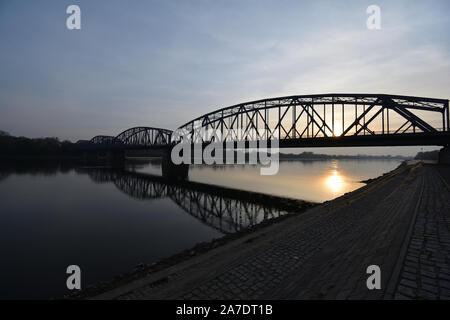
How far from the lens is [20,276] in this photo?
28.9ft

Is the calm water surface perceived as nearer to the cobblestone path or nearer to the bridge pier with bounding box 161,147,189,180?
the cobblestone path

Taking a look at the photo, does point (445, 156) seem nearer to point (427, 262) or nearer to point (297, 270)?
point (427, 262)

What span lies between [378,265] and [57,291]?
11.1 meters

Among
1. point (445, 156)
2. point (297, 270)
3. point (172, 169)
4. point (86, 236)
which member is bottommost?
point (86, 236)

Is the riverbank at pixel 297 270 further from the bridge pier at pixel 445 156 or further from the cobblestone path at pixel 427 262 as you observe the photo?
the bridge pier at pixel 445 156

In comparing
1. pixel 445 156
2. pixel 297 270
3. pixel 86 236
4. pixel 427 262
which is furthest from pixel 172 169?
pixel 445 156

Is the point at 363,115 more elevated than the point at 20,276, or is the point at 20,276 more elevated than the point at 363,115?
the point at 363,115

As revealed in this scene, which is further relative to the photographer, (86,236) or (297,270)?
(86,236)

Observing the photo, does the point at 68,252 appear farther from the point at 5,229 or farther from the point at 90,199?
the point at 90,199

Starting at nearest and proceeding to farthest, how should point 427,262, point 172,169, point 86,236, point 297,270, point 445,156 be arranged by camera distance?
point 427,262, point 297,270, point 86,236, point 445,156, point 172,169

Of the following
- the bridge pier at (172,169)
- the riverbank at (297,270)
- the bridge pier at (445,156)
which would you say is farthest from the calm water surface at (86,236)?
the bridge pier at (445,156)
